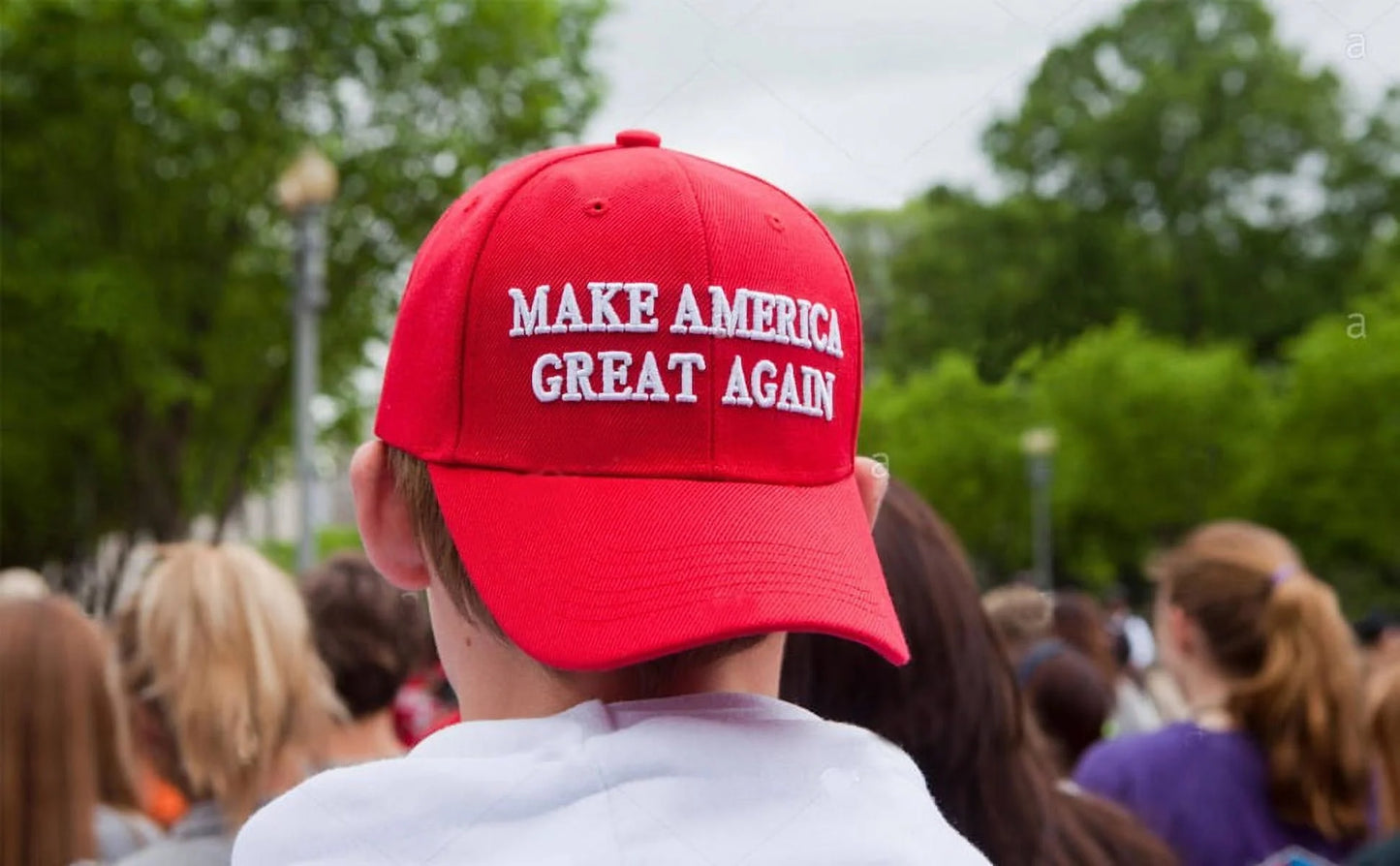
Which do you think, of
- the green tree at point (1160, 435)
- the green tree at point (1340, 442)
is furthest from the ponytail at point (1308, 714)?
the green tree at point (1340, 442)

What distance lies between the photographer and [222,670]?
9.12ft

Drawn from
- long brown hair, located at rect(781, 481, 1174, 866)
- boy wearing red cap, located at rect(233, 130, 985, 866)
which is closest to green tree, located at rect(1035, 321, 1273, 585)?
long brown hair, located at rect(781, 481, 1174, 866)

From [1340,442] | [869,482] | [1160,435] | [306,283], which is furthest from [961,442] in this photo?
[1340,442]

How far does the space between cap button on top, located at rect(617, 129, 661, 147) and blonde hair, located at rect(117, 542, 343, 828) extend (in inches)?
66.9

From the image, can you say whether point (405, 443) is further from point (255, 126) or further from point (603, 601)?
point (255, 126)

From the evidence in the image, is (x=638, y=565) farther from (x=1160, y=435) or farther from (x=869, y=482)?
(x=1160, y=435)

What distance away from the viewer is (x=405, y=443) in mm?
1211

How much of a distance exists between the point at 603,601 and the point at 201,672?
1856 mm

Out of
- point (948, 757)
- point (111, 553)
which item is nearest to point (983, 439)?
point (948, 757)

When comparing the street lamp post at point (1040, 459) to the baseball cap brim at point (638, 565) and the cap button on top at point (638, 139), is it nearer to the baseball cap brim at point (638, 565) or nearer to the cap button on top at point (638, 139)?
the cap button on top at point (638, 139)

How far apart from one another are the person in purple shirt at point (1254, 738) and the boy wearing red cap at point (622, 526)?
84.4 inches

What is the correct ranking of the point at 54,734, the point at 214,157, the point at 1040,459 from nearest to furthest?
1. the point at 54,734
2. the point at 214,157
3. the point at 1040,459

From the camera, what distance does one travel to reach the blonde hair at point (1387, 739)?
3076mm

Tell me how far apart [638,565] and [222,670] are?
72.9 inches
